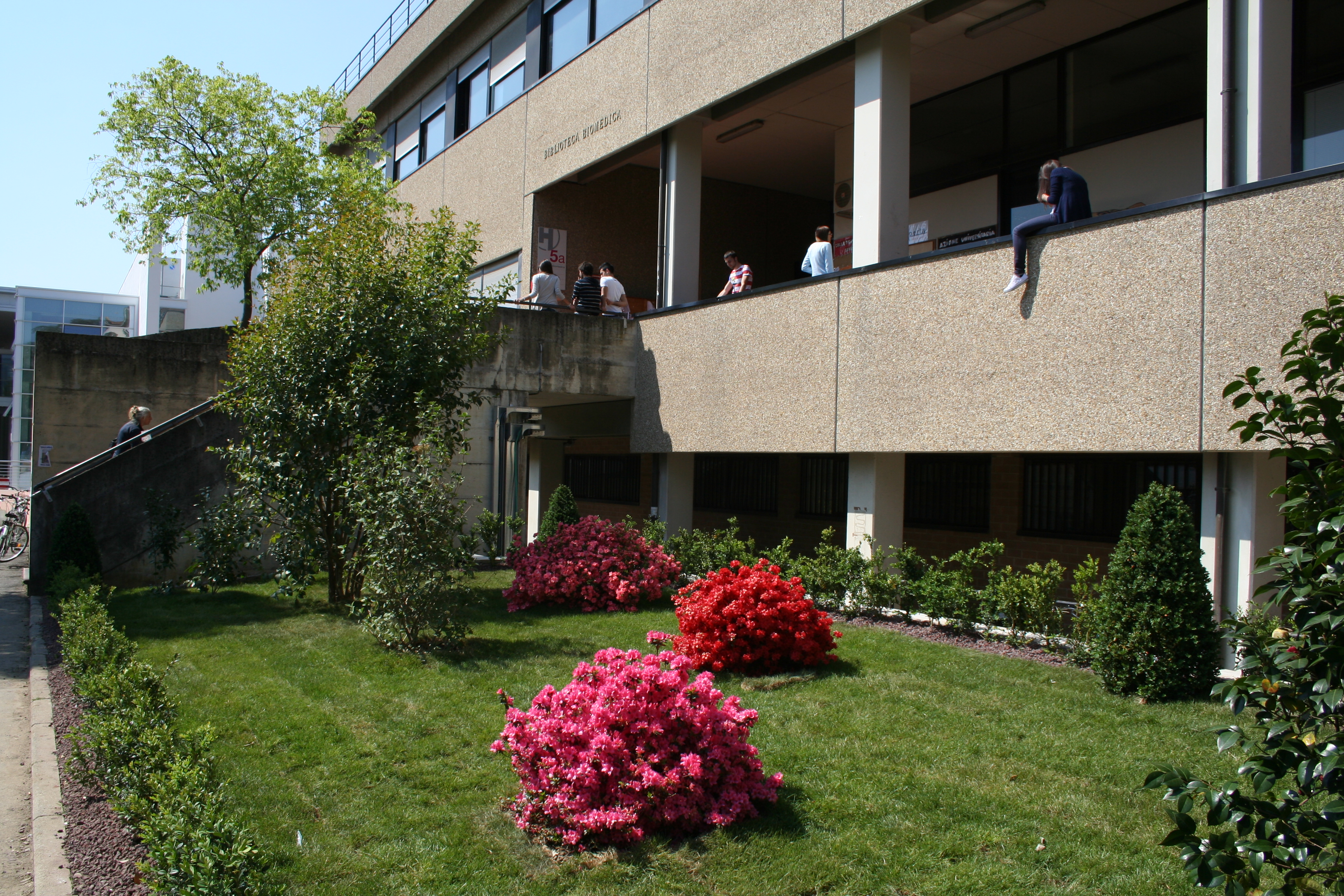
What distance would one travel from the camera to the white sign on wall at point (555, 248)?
1777 cm

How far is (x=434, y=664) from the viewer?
839 centimetres

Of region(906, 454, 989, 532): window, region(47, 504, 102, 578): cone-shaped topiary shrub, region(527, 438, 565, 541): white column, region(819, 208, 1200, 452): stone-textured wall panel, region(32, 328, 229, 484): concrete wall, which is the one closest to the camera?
region(819, 208, 1200, 452): stone-textured wall panel

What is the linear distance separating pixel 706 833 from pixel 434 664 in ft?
13.9

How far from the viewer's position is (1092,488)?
11.6 metres

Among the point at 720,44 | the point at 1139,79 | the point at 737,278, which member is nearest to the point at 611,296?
the point at 737,278

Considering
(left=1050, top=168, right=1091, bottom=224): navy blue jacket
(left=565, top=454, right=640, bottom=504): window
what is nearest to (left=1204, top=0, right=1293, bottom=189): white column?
(left=1050, top=168, right=1091, bottom=224): navy blue jacket

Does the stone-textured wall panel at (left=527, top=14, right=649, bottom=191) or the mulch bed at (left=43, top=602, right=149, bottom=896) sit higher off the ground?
the stone-textured wall panel at (left=527, top=14, right=649, bottom=191)

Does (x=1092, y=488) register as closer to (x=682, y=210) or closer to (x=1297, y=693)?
(x=682, y=210)

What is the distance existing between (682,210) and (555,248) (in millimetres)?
3968

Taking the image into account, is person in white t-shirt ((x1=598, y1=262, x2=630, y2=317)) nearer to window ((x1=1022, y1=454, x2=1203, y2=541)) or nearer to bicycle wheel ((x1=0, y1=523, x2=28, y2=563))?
window ((x1=1022, y1=454, x2=1203, y2=541))

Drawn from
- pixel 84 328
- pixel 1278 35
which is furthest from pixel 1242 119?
pixel 84 328

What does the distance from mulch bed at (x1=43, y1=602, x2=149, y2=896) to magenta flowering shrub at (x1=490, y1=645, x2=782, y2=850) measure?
6.06 feet

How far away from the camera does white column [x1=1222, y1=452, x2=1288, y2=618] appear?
754 centimetres

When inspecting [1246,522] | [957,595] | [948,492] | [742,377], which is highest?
[742,377]
